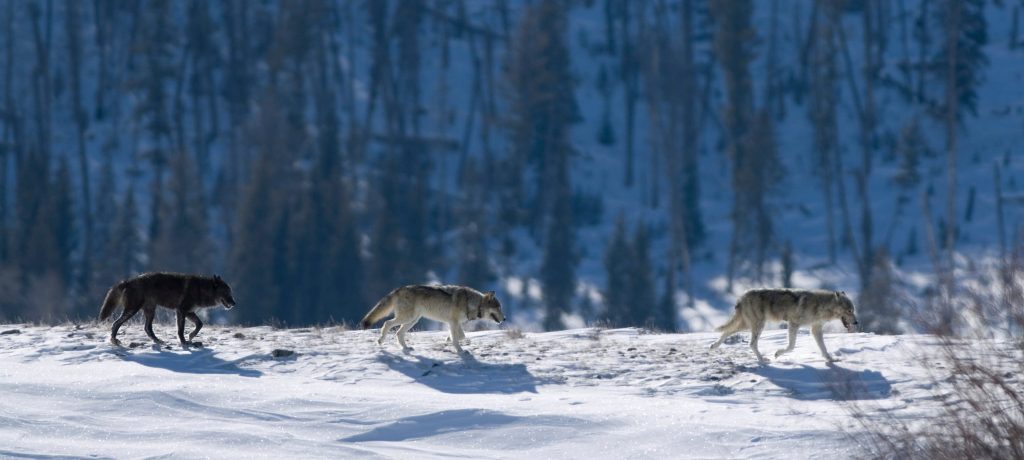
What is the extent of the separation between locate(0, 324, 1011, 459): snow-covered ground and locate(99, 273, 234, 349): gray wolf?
33 cm

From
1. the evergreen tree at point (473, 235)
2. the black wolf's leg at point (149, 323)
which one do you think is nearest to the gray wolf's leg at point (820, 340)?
the black wolf's leg at point (149, 323)

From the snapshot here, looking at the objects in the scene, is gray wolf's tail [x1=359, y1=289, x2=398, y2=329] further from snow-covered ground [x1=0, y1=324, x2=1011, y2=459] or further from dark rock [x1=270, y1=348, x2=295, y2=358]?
dark rock [x1=270, y1=348, x2=295, y2=358]

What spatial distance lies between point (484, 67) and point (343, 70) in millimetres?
7394

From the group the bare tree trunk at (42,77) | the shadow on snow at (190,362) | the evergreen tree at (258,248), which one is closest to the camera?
the shadow on snow at (190,362)

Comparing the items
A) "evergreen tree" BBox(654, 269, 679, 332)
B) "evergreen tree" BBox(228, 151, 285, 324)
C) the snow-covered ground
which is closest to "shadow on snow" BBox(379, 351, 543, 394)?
the snow-covered ground

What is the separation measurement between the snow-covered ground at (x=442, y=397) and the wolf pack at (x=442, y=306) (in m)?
0.30

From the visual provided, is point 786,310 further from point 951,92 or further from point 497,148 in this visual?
point 497,148

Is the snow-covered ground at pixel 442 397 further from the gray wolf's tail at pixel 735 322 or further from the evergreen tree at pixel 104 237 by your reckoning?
the evergreen tree at pixel 104 237

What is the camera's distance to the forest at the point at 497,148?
55938mm

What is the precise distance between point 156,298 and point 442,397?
166 inches

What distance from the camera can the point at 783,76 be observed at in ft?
234

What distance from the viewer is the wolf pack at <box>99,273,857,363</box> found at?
592 inches

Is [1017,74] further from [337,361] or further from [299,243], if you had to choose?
[337,361]

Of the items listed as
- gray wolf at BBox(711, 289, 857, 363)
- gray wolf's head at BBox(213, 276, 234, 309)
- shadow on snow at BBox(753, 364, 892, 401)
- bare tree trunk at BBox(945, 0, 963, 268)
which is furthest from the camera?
bare tree trunk at BBox(945, 0, 963, 268)
